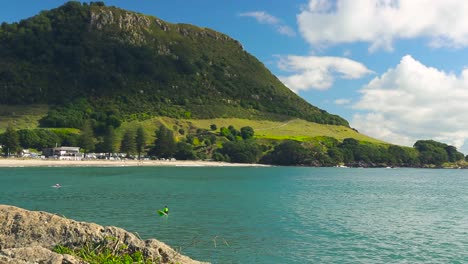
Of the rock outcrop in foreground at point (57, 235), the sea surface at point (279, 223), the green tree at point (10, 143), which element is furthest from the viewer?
the green tree at point (10, 143)

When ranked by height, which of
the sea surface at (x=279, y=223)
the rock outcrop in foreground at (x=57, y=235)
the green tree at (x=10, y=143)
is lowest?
the sea surface at (x=279, y=223)

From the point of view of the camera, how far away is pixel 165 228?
43.8m

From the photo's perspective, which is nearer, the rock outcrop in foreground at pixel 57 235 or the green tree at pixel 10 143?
the rock outcrop in foreground at pixel 57 235

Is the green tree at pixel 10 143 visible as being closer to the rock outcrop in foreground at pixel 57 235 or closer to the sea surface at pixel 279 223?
the sea surface at pixel 279 223

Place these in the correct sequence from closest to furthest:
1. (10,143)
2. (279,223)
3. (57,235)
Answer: (57,235) → (279,223) → (10,143)

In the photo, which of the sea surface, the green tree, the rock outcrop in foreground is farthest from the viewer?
the green tree

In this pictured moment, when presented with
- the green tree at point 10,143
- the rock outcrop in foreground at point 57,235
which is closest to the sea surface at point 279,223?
the rock outcrop in foreground at point 57,235

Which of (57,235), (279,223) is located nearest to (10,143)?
(279,223)

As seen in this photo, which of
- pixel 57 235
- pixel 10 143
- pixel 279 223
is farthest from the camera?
pixel 10 143

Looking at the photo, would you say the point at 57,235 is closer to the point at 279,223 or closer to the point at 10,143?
the point at 279,223

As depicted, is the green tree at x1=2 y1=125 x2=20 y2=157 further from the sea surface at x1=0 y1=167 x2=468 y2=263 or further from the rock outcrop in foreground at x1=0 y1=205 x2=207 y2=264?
the rock outcrop in foreground at x1=0 y1=205 x2=207 y2=264

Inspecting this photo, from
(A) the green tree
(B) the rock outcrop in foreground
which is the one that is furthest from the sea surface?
(A) the green tree

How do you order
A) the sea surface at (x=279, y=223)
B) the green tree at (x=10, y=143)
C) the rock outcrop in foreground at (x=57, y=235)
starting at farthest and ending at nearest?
the green tree at (x=10, y=143) < the sea surface at (x=279, y=223) < the rock outcrop in foreground at (x=57, y=235)

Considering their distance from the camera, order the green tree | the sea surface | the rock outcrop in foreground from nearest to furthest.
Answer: the rock outcrop in foreground
the sea surface
the green tree
